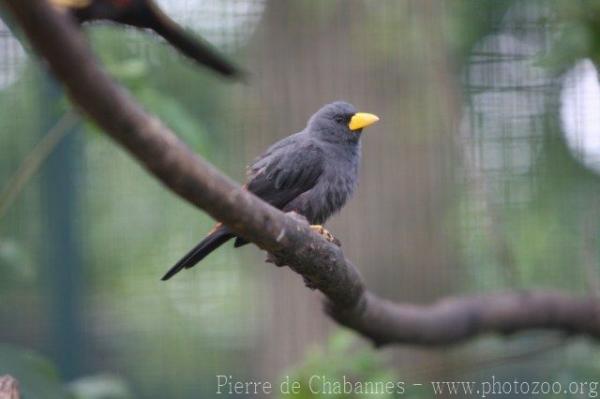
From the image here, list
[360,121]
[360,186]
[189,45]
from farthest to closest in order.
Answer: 1. [360,186]
2. [360,121]
3. [189,45]

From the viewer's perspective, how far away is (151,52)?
3674 millimetres

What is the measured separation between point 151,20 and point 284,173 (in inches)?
25.9

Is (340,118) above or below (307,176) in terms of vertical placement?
above

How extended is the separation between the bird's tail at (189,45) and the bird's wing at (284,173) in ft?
1.91

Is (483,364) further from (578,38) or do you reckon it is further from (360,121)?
(578,38)

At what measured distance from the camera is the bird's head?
278 centimetres

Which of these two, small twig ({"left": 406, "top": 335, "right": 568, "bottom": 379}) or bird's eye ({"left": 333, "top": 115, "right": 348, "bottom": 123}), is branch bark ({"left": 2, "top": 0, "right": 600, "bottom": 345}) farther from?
bird's eye ({"left": 333, "top": 115, "right": 348, "bottom": 123})

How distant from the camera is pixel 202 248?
2.21m

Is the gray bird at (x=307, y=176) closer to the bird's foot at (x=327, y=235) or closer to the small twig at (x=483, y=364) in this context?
the bird's foot at (x=327, y=235)

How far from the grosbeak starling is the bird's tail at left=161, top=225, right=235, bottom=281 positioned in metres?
0.44

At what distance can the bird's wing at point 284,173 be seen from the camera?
8.07ft

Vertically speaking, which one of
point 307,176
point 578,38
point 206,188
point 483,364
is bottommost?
point 483,364

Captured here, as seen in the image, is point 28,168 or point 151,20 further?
point 28,168

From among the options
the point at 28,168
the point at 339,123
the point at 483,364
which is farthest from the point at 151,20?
the point at 483,364
